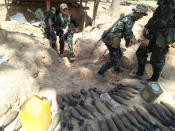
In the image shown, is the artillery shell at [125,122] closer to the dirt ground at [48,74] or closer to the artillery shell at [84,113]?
the dirt ground at [48,74]

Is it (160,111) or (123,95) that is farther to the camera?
(123,95)

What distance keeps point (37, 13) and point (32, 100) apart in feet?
32.8

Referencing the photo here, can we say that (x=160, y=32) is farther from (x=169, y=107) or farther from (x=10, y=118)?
(x=10, y=118)

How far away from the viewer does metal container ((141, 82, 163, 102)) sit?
3.57m

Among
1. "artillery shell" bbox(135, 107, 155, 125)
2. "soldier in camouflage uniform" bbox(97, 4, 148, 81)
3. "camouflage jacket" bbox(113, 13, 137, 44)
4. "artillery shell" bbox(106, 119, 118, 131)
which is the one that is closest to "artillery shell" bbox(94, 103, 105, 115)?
"artillery shell" bbox(106, 119, 118, 131)

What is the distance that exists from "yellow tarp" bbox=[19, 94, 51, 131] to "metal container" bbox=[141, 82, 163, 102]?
2.40 m

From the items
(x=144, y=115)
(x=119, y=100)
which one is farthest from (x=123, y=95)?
(x=144, y=115)

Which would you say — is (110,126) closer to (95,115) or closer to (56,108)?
(95,115)

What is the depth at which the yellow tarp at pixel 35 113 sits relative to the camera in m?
2.61

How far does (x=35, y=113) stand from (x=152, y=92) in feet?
8.58

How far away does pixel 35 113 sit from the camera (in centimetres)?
259

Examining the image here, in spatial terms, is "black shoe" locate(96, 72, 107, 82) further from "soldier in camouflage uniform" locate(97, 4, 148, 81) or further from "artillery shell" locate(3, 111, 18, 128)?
"artillery shell" locate(3, 111, 18, 128)

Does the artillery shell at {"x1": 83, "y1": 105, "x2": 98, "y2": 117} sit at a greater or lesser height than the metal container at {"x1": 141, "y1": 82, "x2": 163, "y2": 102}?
lesser

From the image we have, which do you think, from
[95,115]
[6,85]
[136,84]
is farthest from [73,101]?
[136,84]
